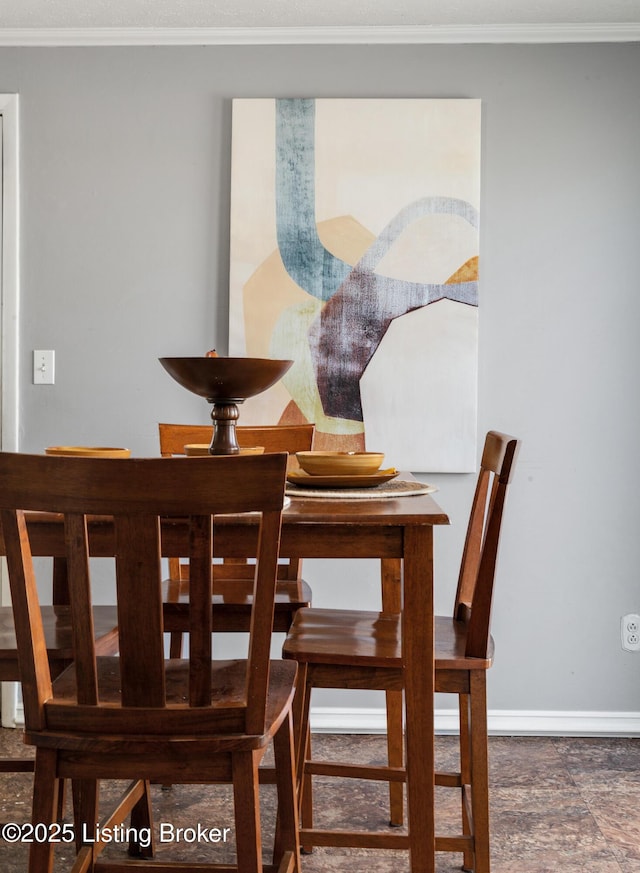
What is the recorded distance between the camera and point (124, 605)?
1.15 metres

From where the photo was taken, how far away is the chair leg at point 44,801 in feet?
3.98

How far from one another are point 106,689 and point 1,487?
15.3 inches

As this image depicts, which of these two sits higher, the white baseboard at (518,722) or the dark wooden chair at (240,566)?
the dark wooden chair at (240,566)

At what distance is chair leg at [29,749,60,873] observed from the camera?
3.98 ft

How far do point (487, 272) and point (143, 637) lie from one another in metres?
1.97

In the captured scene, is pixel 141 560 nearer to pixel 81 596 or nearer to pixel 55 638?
pixel 81 596

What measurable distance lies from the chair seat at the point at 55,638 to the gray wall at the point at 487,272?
3.13 feet

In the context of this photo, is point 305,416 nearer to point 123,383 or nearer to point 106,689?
point 123,383

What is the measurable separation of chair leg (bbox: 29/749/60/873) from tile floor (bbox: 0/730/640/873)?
80cm

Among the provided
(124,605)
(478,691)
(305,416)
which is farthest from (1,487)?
(305,416)

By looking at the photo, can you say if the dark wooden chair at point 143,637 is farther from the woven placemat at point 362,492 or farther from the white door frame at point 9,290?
the white door frame at point 9,290

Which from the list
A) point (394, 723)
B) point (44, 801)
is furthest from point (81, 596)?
point (394, 723)

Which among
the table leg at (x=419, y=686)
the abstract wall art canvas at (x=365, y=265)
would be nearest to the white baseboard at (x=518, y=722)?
the abstract wall art canvas at (x=365, y=265)

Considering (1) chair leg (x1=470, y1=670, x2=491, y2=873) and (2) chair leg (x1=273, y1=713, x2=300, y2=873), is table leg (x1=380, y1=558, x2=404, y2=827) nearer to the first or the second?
(1) chair leg (x1=470, y1=670, x2=491, y2=873)
